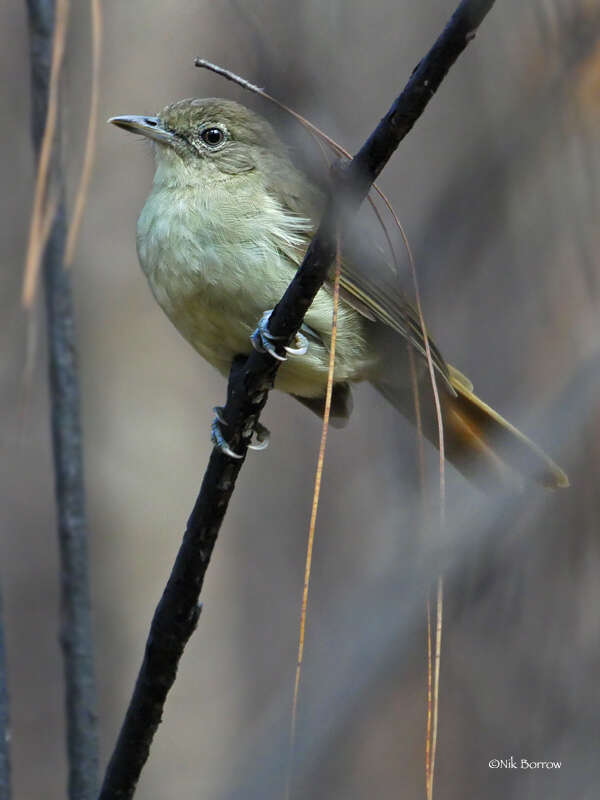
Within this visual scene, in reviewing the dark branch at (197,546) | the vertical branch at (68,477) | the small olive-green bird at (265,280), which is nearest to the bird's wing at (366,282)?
the small olive-green bird at (265,280)

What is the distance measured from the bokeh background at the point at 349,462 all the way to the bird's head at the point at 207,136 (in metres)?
0.21

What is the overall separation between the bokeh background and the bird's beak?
33 cm

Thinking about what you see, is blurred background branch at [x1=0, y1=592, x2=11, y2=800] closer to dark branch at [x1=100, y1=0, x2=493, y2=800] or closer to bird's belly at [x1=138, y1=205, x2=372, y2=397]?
dark branch at [x1=100, y1=0, x2=493, y2=800]

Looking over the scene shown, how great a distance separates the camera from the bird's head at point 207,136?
3.54m

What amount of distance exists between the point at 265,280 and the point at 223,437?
84cm

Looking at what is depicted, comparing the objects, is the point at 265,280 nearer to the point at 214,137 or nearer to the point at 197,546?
the point at 214,137

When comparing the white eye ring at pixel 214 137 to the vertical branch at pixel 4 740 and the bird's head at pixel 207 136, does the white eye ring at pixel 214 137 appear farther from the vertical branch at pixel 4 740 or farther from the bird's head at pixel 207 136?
the vertical branch at pixel 4 740

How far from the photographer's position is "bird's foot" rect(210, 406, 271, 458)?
91.4 inches

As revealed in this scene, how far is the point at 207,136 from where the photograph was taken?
3648mm

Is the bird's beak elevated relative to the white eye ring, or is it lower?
lower

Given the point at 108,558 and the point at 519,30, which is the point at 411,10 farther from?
the point at 108,558

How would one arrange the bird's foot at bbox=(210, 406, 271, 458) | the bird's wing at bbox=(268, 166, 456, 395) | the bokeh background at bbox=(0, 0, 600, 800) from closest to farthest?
the bird's foot at bbox=(210, 406, 271, 458) → the bokeh background at bbox=(0, 0, 600, 800) → the bird's wing at bbox=(268, 166, 456, 395)

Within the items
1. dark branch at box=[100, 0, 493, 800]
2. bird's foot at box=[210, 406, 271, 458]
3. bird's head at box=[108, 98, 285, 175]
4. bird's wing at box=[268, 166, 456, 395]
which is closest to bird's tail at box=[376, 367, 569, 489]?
bird's wing at box=[268, 166, 456, 395]

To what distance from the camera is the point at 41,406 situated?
21.2ft
